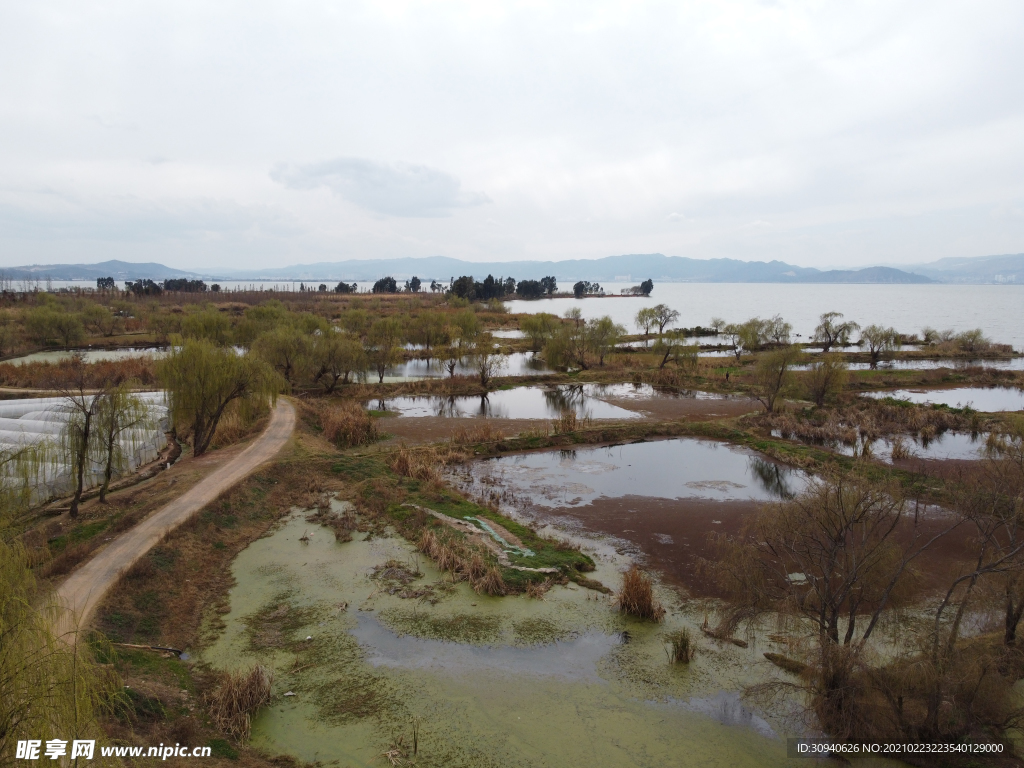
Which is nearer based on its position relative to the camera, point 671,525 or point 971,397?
point 671,525

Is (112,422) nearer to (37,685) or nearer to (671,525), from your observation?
(37,685)

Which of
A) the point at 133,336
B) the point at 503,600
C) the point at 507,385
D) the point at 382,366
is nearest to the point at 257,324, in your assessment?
the point at 382,366

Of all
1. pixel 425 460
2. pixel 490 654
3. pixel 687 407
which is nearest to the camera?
pixel 490 654

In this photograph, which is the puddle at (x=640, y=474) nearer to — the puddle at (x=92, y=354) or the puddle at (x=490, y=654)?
the puddle at (x=490, y=654)

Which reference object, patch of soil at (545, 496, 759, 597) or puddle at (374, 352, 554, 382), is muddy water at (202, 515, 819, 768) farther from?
puddle at (374, 352, 554, 382)

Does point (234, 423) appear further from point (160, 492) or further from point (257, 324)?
point (257, 324)

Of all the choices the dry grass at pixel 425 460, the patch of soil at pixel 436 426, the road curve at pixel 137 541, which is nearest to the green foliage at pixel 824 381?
the patch of soil at pixel 436 426

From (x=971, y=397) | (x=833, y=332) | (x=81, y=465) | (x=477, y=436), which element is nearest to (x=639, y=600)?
(x=477, y=436)
